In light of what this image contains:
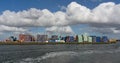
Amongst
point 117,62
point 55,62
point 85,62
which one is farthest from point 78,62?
point 117,62

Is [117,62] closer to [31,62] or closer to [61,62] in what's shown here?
[61,62]

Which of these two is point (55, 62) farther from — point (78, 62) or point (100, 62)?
point (100, 62)

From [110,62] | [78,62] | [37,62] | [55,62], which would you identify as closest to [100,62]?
[110,62]

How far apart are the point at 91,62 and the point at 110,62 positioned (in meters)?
3.94

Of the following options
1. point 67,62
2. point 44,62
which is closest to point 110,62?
point 67,62

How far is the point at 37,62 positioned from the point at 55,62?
145 inches

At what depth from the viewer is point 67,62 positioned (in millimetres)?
50094

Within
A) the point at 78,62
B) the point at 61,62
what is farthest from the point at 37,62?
the point at 78,62

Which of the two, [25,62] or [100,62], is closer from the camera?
[25,62]

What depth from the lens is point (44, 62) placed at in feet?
163

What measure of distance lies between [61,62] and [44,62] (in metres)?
Answer: 3.49

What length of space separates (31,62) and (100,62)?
1455 centimetres

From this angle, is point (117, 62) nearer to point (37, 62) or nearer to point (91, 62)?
point (91, 62)

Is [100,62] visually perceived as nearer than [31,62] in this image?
No
